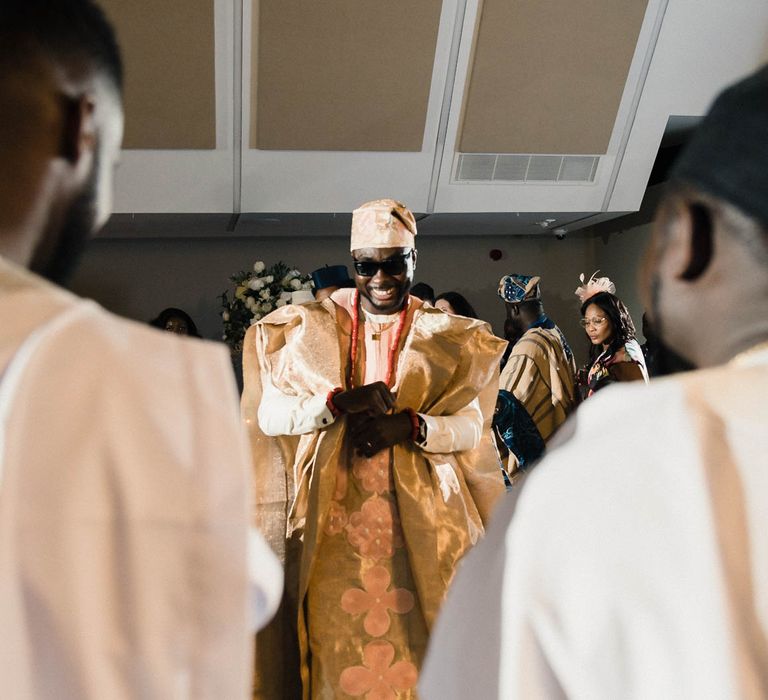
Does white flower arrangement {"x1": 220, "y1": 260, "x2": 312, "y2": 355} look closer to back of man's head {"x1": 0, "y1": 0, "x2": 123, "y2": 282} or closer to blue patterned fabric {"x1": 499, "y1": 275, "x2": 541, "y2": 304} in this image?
blue patterned fabric {"x1": 499, "y1": 275, "x2": 541, "y2": 304}

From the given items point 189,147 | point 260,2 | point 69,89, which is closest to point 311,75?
point 260,2

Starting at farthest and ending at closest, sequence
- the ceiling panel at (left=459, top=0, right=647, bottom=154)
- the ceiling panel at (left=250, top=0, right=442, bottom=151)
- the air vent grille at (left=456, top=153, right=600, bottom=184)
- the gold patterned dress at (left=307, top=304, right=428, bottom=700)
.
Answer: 1. the air vent grille at (left=456, top=153, right=600, bottom=184)
2. the ceiling panel at (left=459, top=0, right=647, bottom=154)
3. the ceiling panel at (left=250, top=0, right=442, bottom=151)
4. the gold patterned dress at (left=307, top=304, right=428, bottom=700)

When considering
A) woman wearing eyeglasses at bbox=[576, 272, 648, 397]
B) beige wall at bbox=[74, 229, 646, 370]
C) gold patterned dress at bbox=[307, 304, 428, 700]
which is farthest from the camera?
beige wall at bbox=[74, 229, 646, 370]

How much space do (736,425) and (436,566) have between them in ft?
5.94

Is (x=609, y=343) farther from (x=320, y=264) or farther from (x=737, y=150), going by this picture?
(x=737, y=150)

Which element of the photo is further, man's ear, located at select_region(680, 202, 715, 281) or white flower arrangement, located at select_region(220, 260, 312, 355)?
white flower arrangement, located at select_region(220, 260, 312, 355)

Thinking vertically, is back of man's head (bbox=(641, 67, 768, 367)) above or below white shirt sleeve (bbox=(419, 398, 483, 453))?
above

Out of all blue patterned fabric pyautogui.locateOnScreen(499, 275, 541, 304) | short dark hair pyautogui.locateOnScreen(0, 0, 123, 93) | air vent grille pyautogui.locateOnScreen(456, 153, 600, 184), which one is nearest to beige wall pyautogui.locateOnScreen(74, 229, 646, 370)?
air vent grille pyautogui.locateOnScreen(456, 153, 600, 184)

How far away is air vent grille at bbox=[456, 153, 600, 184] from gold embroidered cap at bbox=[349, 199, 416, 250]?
12.5 feet

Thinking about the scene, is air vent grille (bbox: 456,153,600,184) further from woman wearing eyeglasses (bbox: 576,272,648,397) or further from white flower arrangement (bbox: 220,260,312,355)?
woman wearing eyeglasses (bbox: 576,272,648,397)

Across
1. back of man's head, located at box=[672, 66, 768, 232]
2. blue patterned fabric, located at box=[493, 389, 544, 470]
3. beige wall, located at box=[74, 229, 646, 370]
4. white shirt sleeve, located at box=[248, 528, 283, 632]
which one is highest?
back of man's head, located at box=[672, 66, 768, 232]

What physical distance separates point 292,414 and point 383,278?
21.3 inches

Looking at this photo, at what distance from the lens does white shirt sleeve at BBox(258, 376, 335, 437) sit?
2652 mm

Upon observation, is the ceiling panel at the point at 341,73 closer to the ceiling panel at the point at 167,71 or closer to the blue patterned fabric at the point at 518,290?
the ceiling panel at the point at 167,71
